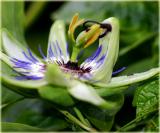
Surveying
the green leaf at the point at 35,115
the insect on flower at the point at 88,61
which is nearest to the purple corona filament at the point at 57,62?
the insect on flower at the point at 88,61

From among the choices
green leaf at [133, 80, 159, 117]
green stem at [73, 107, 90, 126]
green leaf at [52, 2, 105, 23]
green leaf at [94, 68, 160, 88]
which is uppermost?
green leaf at [52, 2, 105, 23]

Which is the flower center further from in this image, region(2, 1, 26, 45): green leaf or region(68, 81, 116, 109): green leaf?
region(2, 1, 26, 45): green leaf

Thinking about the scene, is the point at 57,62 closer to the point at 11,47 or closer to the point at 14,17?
the point at 11,47

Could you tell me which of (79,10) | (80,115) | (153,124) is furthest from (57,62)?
(79,10)

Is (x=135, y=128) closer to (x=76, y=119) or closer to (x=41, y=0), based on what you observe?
(x=76, y=119)

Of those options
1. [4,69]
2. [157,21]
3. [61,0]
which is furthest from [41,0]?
[4,69]

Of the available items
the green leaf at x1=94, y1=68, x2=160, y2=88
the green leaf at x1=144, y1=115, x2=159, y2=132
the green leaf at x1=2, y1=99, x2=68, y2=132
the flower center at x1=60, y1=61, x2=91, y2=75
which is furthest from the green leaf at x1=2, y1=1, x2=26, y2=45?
the green leaf at x1=144, y1=115, x2=159, y2=132
